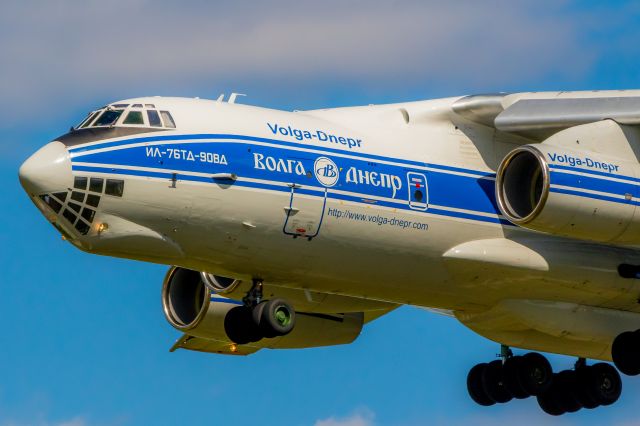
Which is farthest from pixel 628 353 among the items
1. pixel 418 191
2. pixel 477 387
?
pixel 418 191

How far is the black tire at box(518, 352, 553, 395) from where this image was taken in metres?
19.2

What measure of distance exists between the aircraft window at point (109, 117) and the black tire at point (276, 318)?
2197 mm

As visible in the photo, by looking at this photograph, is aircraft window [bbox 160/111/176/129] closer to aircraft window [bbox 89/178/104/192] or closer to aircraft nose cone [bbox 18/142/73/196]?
aircraft window [bbox 89/178/104/192]

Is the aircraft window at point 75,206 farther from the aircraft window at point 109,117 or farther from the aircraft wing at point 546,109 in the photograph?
the aircraft wing at point 546,109

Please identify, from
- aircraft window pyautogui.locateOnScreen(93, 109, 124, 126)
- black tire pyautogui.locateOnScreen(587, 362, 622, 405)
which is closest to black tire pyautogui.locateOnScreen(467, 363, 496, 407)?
black tire pyautogui.locateOnScreen(587, 362, 622, 405)

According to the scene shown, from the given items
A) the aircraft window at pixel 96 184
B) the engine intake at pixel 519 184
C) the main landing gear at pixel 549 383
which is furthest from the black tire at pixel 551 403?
the aircraft window at pixel 96 184

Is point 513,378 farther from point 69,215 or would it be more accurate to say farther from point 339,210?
point 69,215

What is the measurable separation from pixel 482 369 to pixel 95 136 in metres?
5.99

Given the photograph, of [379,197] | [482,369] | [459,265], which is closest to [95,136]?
[379,197]

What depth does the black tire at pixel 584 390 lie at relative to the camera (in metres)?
19.2

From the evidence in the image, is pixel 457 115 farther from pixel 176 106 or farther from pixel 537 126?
pixel 176 106

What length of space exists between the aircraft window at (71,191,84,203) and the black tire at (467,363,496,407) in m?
6.00

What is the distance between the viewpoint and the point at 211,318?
18.4m

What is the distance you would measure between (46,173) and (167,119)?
4.16 feet
